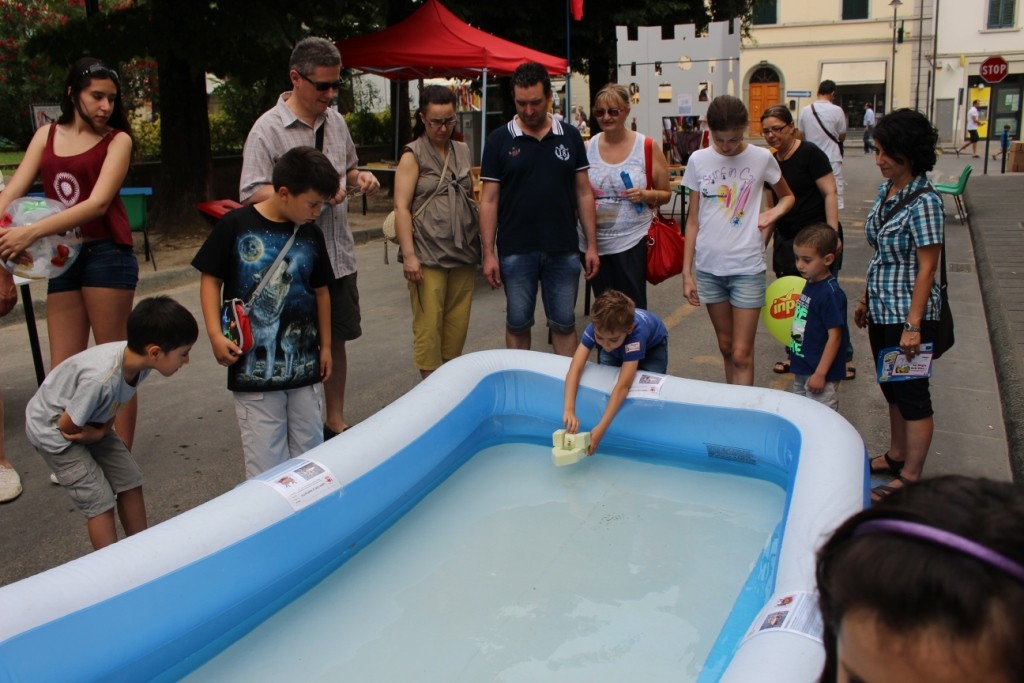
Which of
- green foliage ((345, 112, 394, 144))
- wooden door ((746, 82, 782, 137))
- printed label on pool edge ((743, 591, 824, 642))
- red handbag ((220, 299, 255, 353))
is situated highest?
wooden door ((746, 82, 782, 137))

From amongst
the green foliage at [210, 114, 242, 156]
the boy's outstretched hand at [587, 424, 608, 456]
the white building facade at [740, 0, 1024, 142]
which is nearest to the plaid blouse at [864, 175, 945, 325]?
the boy's outstretched hand at [587, 424, 608, 456]

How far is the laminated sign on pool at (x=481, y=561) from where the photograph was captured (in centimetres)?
250

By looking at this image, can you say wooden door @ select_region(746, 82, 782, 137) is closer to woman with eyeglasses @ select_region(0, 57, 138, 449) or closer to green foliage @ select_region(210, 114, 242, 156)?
green foliage @ select_region(210, 114, 242, 156)

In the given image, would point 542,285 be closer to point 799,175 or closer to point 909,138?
point 799,175

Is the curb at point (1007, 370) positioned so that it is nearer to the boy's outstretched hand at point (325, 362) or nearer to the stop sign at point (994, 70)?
the boy's outstretched hand at point (325, 362)

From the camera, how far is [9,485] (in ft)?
13.0

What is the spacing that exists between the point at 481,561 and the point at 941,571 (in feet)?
8.80

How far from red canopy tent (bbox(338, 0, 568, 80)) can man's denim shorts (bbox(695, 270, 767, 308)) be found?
6.34 metres

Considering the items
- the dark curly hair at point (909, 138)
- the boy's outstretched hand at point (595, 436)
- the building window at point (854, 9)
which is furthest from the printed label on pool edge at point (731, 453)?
the building window at point (854, 9)

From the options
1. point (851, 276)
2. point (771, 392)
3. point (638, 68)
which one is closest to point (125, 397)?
point (771, 392)

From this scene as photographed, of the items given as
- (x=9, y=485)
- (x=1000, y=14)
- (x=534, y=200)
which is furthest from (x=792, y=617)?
(x=1000, y=14)

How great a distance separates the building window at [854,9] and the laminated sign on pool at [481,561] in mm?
38853

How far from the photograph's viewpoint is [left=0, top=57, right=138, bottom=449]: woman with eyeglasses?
3.61 metres

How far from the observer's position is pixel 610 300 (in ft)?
12.5
